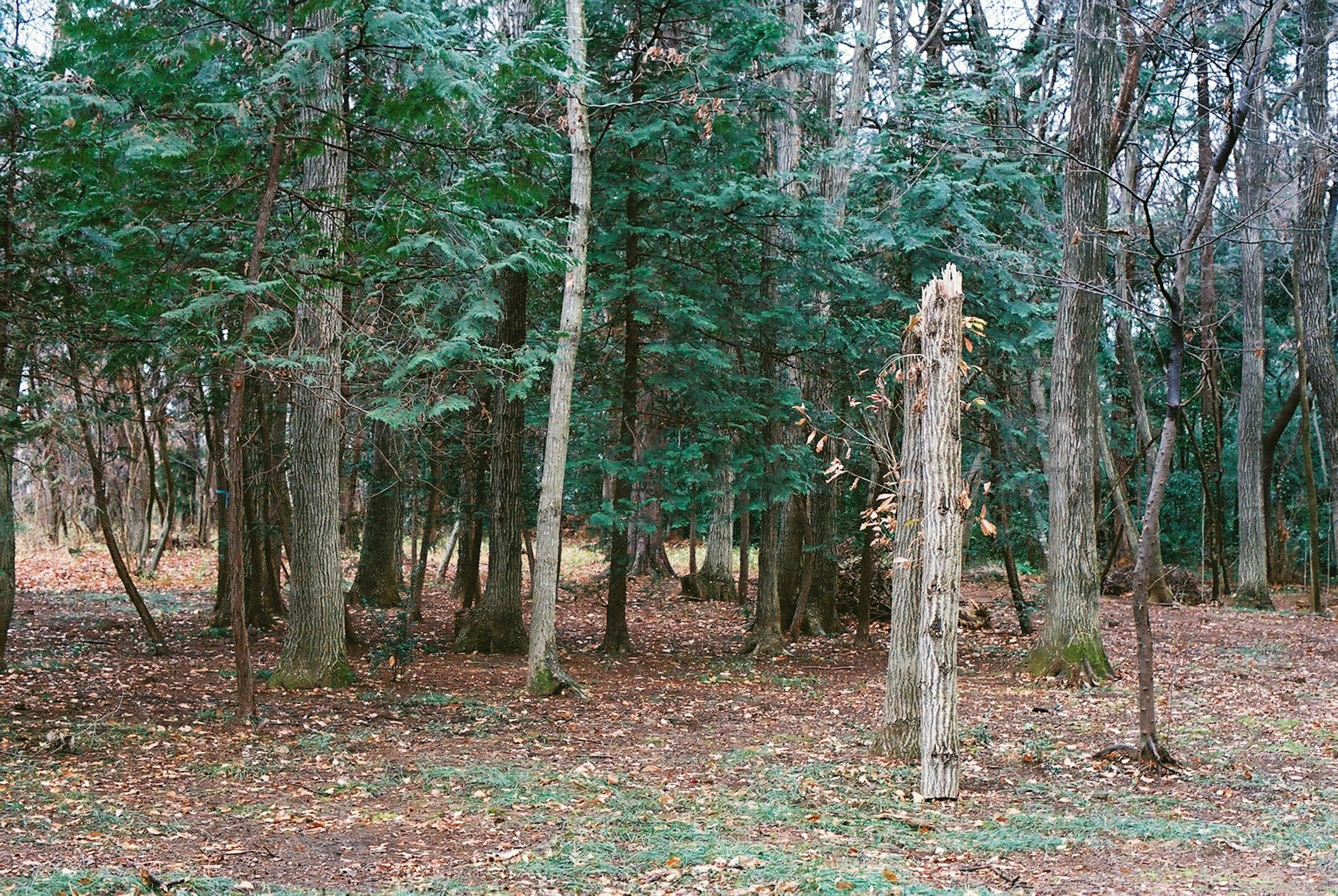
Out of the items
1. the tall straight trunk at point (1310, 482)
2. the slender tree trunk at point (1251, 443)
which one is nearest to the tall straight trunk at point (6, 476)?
the tall straight trunk at point (1310, 482)

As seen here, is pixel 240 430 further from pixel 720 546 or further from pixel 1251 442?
pixel 1251 442

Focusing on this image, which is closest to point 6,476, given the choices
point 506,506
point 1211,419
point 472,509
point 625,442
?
point 506,506

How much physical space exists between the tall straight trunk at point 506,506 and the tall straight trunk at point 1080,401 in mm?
6329

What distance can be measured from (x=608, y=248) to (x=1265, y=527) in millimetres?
16404

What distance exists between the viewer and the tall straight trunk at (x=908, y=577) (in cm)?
675

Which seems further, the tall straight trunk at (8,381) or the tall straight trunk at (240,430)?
the tall straight trunk at (8,381)

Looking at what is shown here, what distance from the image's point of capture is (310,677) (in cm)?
1009

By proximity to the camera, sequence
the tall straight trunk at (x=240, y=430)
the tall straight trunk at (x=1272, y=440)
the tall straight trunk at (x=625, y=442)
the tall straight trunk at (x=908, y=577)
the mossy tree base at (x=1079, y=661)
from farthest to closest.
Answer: the tall straight trunk at (x=1272, y=440) < the tall straight trunk at (x=625, y=442) < the mossy tree base at (x=1079, y=661) < the tall straight trunk at (x=240, y=430) < the tall straight trunk at (x=908, y=577)

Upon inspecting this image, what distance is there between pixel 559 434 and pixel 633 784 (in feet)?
13.4

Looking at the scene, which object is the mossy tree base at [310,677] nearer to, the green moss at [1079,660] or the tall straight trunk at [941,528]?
the tall straight trunk at [941,528]

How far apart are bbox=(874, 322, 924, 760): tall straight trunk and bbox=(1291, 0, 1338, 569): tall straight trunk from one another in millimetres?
9052

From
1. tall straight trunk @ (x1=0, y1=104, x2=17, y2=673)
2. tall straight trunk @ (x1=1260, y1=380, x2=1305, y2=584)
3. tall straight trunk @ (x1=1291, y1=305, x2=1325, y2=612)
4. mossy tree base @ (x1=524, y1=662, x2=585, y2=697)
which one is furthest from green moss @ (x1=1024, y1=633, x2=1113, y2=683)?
tall straight trunk @ (x1=1260, y1=380, x2=1305, y2=584)

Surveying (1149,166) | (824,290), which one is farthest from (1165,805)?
(824,290)

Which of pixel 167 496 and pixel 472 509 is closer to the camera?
pixel 472 509
